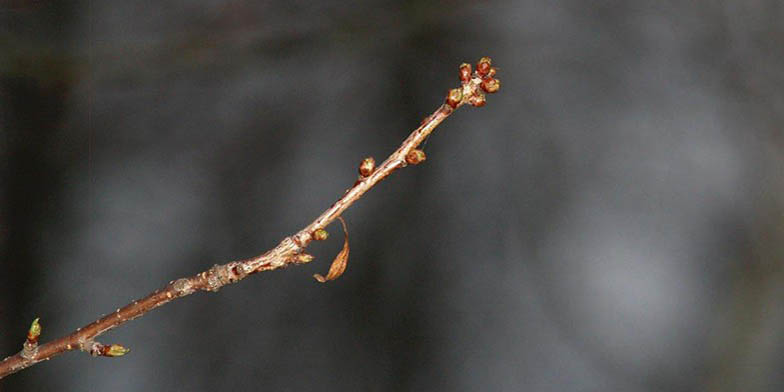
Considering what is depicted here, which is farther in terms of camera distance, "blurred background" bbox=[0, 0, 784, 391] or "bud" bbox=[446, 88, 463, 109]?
"blurred background" bbox=[0, 0, 784, 391]

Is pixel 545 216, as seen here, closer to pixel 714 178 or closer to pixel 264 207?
pixel 714 178

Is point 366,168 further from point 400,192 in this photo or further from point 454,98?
point 400,192

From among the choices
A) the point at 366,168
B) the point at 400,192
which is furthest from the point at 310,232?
the point at 400,192

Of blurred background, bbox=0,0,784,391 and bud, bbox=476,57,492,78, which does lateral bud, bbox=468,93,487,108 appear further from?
blurred background, bbox=0,0,784,391

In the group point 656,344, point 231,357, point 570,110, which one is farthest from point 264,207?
point 656,344

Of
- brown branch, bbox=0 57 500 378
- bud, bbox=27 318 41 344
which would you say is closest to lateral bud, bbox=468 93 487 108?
brown branch, bbox=0 57 500 378

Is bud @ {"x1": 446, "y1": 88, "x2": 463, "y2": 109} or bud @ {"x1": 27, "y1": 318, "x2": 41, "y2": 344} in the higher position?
bud @ {"x1": 446, "y1": 88, "x2": 463, "y2": 109}
